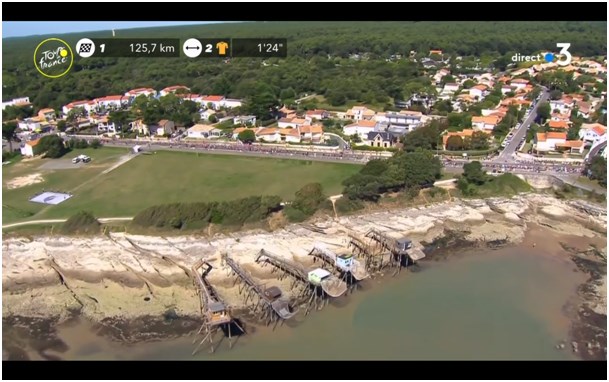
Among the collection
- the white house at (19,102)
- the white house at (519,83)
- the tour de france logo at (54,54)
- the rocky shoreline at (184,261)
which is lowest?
the rocky shoreline at (184,261)

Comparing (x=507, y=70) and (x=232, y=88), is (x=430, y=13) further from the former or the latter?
A: (x=507, y=70)

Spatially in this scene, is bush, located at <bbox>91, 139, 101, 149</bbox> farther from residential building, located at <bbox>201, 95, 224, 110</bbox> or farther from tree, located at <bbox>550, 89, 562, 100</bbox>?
tree, located at <bbox>550, 89, 562, 100</bbox>

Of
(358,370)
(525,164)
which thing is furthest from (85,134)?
(358,370)

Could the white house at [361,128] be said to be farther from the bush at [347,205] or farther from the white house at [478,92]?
the white house at [478,92]

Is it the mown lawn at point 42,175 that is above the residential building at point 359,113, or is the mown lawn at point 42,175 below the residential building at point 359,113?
below

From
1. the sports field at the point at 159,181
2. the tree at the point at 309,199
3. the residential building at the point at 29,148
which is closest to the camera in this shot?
the tree at the point at 309,199

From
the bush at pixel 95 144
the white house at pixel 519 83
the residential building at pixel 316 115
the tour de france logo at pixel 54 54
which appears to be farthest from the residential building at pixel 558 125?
the bush at pixel 95 144
